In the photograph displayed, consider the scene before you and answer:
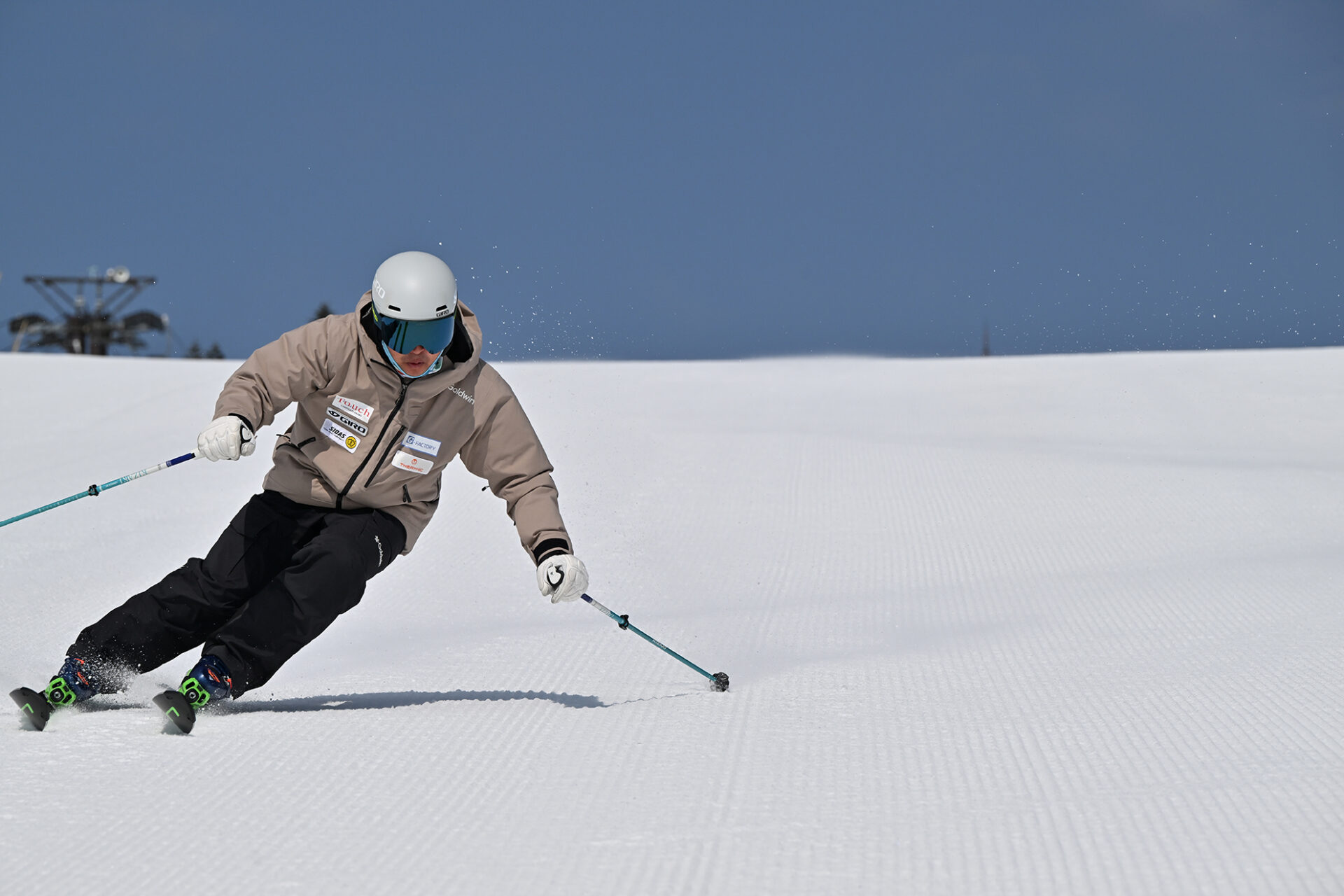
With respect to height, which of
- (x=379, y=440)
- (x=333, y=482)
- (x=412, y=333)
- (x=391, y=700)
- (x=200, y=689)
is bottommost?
(x=391, y=700)

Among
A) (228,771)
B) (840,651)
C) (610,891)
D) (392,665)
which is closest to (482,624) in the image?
(392,665)

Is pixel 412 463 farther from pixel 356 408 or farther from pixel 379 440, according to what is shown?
pixel 356 408

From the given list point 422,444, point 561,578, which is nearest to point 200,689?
point 422,444

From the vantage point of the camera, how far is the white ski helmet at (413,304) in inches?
131

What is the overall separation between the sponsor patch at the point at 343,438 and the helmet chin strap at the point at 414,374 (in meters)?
0.25

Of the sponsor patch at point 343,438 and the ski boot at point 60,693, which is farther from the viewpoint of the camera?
the sponsor patch at point 343,438

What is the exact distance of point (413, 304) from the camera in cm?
332

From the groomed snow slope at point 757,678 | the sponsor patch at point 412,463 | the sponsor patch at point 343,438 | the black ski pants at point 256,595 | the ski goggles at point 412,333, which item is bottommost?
the groomed snow slope at point 757,678

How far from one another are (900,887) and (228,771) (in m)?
1.42

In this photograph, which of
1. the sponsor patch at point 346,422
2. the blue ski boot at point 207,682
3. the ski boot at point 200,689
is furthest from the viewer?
the sponsor patch at point 346,422

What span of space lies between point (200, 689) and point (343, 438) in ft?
2.67

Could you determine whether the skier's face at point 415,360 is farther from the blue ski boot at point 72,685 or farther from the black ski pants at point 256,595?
the blue ski boot at point 72,685

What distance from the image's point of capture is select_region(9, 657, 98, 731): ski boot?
289 centimetres

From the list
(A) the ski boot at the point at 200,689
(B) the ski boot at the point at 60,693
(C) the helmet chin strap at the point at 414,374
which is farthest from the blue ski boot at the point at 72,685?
(C) the helmet chin strap at the point at 414,374
